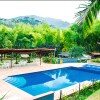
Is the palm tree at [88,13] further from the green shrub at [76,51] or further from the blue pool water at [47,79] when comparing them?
the green shrub at [76,51]

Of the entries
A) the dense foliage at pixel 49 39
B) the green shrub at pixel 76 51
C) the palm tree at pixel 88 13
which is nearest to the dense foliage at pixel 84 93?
the palm tree at pixel 88 13

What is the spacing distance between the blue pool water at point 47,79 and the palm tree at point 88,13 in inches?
251

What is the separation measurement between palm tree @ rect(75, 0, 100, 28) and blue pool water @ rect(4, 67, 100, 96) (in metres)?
6.38

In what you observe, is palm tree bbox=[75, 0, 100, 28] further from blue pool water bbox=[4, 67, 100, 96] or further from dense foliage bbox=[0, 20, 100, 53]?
dense foliage bbox=[0, 20, 100, 53]

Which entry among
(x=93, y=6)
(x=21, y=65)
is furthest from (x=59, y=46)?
(x=93, y=6)

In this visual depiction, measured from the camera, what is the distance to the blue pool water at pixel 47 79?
13.2 m

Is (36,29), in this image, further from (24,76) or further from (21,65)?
(24,76)

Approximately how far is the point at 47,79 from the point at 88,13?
32.3 ft

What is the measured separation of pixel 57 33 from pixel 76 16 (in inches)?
1030

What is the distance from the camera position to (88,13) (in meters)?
6.84

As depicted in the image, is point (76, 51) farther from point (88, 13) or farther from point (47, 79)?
point (88, 13)

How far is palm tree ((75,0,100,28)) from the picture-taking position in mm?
6750

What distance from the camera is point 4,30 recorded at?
3175cm

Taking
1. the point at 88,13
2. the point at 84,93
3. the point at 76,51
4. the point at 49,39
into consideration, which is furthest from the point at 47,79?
the point at 49,39
